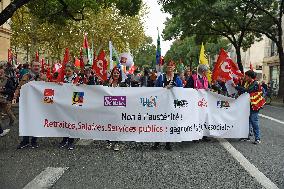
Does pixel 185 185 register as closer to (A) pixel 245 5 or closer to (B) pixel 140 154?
(B) pixel 140 154

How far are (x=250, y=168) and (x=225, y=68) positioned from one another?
14.0 feet

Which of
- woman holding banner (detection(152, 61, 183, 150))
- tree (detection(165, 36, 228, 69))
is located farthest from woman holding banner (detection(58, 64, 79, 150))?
tree (detection(165, 36, 228, 69))

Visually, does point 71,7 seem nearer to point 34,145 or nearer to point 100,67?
point 100,67

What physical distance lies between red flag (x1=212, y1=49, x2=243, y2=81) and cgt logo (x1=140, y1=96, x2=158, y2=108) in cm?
269

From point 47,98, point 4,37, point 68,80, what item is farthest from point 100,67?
point 4,37

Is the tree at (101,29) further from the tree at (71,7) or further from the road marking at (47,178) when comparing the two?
the road marking at (47,178)

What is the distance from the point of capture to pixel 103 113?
9391 mm

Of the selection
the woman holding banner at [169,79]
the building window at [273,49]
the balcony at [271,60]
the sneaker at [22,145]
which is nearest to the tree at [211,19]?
the balcony at [271,60]

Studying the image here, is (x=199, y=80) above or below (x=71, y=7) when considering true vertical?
below

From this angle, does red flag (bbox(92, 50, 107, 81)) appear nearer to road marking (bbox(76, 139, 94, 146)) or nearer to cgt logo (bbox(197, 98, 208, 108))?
road marking (bbox(76, 139, 94, 146))

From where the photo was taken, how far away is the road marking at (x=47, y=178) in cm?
631

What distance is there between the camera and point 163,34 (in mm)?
40156

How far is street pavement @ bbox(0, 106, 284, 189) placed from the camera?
6.57 metres

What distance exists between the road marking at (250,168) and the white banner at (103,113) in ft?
3.21
